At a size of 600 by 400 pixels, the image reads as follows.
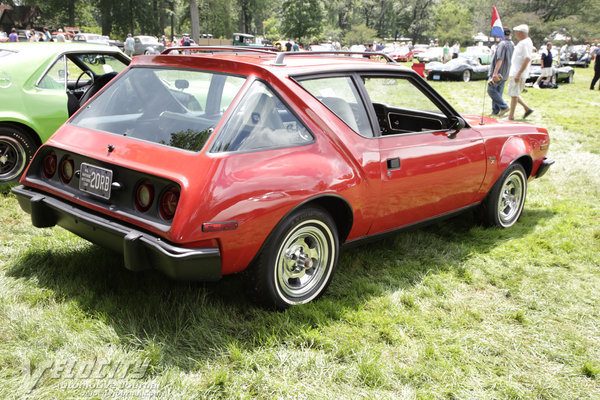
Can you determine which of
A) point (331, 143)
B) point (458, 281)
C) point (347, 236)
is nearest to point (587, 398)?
point (458, 281)

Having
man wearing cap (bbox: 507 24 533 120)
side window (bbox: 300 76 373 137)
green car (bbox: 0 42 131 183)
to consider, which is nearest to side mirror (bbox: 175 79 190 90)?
side window (bbox: 300 76 373 137)

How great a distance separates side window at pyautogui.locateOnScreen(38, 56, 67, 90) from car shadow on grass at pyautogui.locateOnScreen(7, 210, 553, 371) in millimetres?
2464

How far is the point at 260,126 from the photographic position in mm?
2973

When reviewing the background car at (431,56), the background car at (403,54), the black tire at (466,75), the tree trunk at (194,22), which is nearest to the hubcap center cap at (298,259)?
the black tire at (466,75)

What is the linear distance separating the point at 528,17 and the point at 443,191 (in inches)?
2882

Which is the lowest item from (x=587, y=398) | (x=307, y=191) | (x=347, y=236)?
(x=587, y=398)

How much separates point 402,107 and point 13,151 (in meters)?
3.94

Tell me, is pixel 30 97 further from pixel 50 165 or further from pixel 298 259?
pixel 298 259

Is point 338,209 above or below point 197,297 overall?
above

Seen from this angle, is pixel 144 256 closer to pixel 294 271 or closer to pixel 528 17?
pixel 294 271

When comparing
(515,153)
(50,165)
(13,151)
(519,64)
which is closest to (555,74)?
(519,64)

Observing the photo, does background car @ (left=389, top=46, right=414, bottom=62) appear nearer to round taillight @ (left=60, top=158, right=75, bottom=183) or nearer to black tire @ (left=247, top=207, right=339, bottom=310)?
black tire @ (left=247, top=207, right=339, bottom=310)

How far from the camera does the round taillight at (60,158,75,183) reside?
3.28 metres

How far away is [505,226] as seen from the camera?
4957mm
